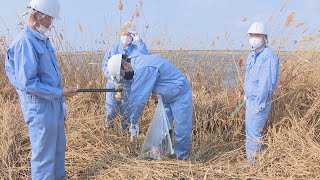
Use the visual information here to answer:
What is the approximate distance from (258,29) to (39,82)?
2586mm

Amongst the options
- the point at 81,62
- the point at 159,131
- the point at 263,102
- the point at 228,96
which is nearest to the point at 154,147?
the point at 159,131

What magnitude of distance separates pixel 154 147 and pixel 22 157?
4.32 feet

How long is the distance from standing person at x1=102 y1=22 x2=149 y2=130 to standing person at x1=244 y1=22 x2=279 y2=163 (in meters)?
1.43

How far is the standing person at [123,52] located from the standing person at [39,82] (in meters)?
1.26

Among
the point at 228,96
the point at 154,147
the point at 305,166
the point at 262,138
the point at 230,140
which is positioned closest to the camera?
the point at 305,166

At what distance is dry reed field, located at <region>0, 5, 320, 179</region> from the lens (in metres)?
3.15

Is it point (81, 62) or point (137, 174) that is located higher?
point (81, 62)

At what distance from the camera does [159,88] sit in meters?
3.60

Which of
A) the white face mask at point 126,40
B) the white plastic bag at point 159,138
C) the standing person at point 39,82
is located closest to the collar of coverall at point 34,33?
the standing person at point 39,82

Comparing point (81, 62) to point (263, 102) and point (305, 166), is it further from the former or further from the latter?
point (305, 166)

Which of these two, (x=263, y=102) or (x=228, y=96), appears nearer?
(x=263, y=102)

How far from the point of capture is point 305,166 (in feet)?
10.5

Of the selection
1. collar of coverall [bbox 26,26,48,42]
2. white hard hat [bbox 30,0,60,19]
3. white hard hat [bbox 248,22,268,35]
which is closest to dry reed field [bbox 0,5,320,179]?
white hard hat [bbox 248,22,268,35]

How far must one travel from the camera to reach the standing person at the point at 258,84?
145 inches
